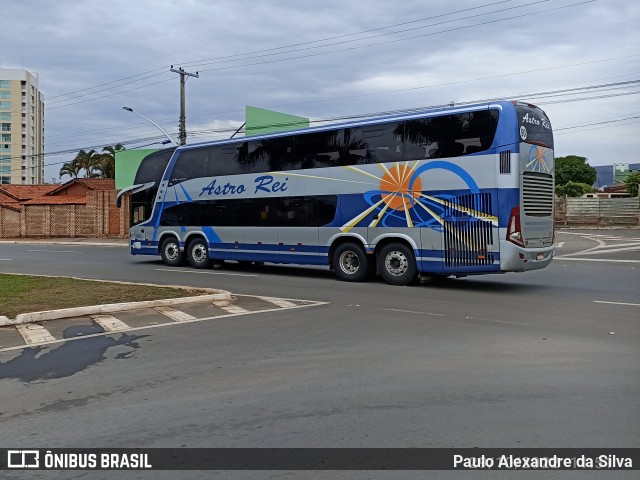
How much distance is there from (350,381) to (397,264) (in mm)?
8914

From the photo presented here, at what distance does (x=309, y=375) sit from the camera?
6.45 m

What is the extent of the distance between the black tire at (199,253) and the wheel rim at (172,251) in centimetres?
59

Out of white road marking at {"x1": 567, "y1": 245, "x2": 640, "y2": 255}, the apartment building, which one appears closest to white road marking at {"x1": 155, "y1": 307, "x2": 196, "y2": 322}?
white road marking at {"x1": 567, "y1": 245, "x2": 640, "y2": 255}

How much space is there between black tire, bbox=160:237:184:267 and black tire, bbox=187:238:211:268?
552 millimetres

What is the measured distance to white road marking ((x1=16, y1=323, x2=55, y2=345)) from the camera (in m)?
8.36

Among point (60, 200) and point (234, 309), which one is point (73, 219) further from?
point (234, 309)

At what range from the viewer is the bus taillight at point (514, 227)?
1293cm

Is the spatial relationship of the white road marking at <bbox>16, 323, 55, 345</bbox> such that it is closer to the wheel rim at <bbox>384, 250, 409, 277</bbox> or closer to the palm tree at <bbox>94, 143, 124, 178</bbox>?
the wheel rim at <bbox>384, 250, 409, 277</bbox>

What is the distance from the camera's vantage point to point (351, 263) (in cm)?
1598

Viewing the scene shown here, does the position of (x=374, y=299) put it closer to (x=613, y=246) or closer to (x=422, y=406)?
(x=422, y=406)

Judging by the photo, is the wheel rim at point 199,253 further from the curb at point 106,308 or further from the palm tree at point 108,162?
the palm tree at point 108,162

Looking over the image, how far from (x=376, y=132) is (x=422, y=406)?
1052 centimetres

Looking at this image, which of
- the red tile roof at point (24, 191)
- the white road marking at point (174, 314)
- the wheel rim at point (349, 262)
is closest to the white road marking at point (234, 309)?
the white road marking at point (174, 314)

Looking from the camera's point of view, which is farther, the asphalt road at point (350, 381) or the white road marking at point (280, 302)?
the white road marking at point (280, 302)
